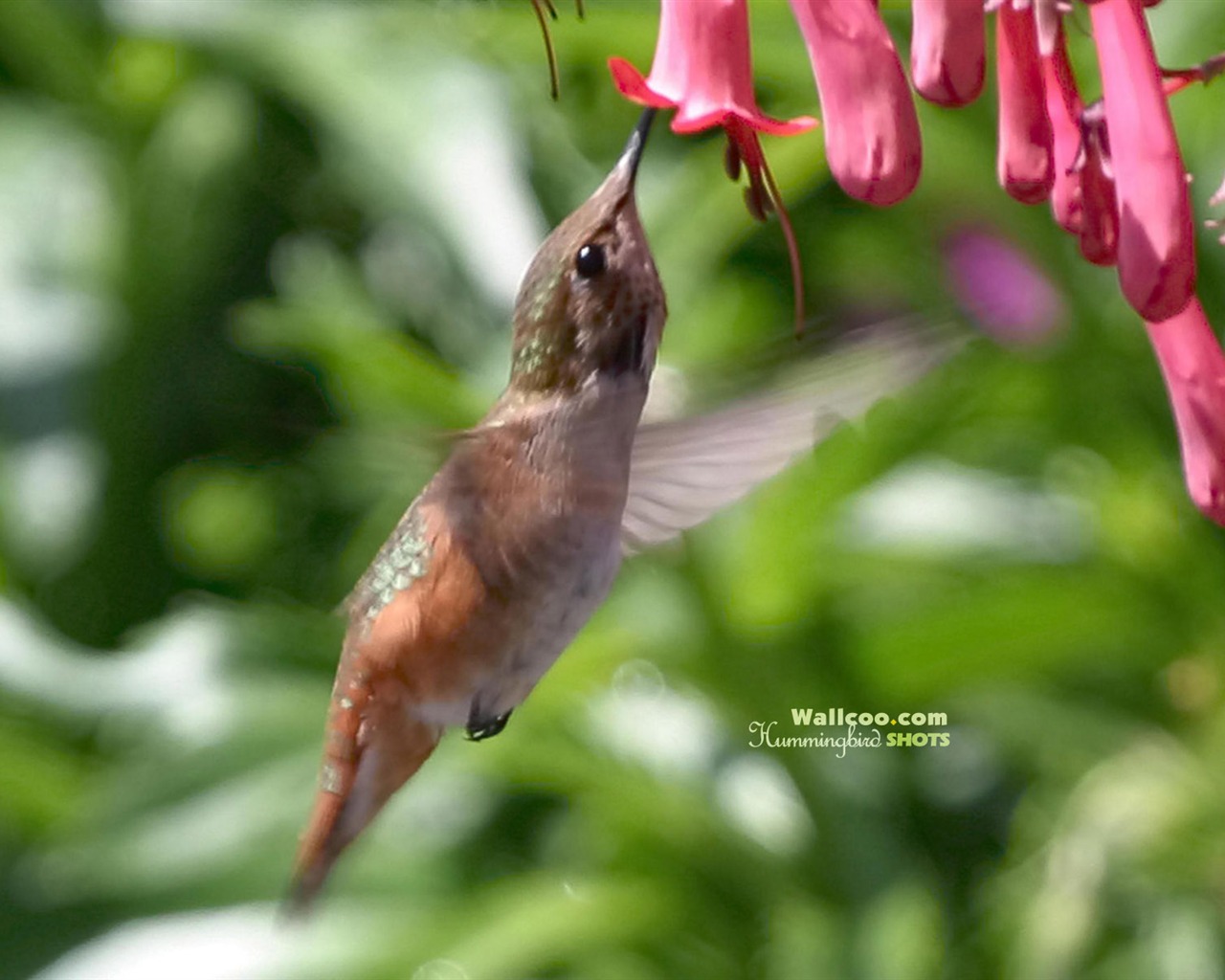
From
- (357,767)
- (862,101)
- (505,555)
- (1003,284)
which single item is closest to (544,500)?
(505,555)

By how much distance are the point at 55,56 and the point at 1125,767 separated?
3.94ft

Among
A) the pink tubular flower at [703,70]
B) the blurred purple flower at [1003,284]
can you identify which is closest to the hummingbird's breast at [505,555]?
the pink tubular flower at [703,70]

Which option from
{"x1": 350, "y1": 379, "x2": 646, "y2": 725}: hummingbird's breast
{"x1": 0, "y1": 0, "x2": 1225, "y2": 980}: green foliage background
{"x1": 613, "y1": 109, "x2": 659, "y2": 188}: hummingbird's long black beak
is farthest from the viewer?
{"x1": 0, "y1": 0, "x2": 1225, "y2": 980}: green foliage background

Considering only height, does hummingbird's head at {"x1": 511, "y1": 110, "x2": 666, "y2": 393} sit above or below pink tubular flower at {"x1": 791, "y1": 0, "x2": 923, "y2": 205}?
below

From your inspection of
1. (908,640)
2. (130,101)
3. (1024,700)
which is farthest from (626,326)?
(130,101)

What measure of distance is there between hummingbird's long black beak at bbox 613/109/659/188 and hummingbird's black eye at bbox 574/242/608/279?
0.10 ft

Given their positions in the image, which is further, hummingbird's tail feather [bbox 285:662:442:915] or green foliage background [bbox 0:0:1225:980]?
green foliage background [bbox 0:0:1225:980]

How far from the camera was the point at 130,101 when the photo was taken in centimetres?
181

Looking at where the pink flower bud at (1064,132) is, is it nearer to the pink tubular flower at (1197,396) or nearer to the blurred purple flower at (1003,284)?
the pink tubular flower at (1197,396)

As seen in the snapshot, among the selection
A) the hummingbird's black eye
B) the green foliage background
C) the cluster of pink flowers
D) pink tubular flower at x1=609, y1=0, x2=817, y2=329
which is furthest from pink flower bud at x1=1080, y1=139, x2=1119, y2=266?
the green foliage background

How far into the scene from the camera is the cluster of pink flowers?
0.59 meters

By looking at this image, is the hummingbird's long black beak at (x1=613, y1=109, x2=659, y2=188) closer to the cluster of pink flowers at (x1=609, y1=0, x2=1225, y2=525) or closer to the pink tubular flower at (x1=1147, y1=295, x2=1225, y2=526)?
the cluster of pink flowers at (x1=609, y1=0, x2=1225, y2=525)

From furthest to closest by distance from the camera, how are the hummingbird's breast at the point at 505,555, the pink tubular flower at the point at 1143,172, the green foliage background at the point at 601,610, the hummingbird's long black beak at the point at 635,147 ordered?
the green foliage background at the point at 601,610
the hummingbird's breast at the point at 505,555
the hummingbird's long black beak at the point at 635,147
the pink tubular flower at the point at 1143,172

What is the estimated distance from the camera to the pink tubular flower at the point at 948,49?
60 cm
